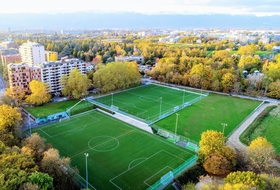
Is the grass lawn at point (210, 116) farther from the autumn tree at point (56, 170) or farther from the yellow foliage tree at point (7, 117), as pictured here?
the yellow foliage tree at point (7, 117)

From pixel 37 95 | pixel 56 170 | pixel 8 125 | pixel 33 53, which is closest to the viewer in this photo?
pixel 56 170

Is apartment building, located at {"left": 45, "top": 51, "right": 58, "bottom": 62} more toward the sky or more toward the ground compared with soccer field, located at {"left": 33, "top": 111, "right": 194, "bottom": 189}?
more toward the sky

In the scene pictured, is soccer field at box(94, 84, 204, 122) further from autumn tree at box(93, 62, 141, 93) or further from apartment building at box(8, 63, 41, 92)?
apartment building at box(8, 63, 41, 92)

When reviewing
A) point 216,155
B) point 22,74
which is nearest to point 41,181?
point 216,155

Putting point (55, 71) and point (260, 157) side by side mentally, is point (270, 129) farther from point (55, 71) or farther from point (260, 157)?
point (55, 71)

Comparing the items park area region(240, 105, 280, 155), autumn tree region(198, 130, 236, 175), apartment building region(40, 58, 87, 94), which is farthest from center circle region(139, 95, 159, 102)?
autumn tree region(198, 130, 236, 175)

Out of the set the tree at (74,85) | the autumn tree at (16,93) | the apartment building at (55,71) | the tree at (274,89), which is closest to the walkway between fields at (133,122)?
the tree at (74,85)
